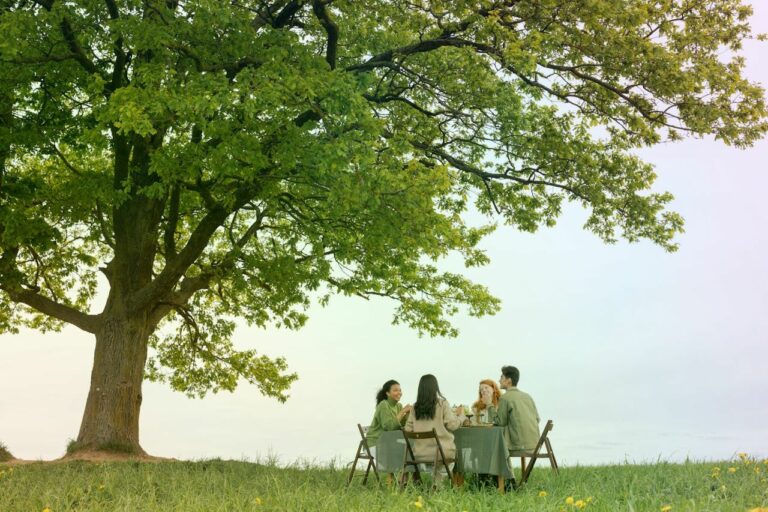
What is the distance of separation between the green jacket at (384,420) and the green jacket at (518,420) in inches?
62.2

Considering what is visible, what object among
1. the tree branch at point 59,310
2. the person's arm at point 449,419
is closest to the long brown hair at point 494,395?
the person's arm at point 449,419

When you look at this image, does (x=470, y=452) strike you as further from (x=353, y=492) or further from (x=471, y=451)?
(x=353, y=492)

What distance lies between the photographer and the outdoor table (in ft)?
Answer: 31.9

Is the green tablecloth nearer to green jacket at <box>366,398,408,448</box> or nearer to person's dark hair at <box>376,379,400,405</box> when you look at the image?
green jacket at <box>366,398,408,448</box>

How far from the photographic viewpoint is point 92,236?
58.4 feet

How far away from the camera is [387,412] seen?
10898mm

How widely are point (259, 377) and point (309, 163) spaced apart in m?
9.45

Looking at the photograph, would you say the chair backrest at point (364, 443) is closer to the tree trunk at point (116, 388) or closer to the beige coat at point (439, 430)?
the beige coat at point (439, 430)

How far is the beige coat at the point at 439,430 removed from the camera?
32.7 ft

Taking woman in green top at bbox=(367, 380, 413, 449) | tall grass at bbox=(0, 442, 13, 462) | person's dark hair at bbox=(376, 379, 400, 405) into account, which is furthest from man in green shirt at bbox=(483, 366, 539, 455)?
tall grass at bbox=(0, 442, 13, 462)

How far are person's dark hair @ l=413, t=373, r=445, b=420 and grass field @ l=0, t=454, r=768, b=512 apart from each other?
1089 mm

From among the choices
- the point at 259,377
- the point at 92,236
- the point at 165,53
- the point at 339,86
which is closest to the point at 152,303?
the point at 92,236

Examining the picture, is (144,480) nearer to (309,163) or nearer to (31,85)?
(309,163)

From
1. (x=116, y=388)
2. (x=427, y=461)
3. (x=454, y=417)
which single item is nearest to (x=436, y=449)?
(x=427, y=461)
